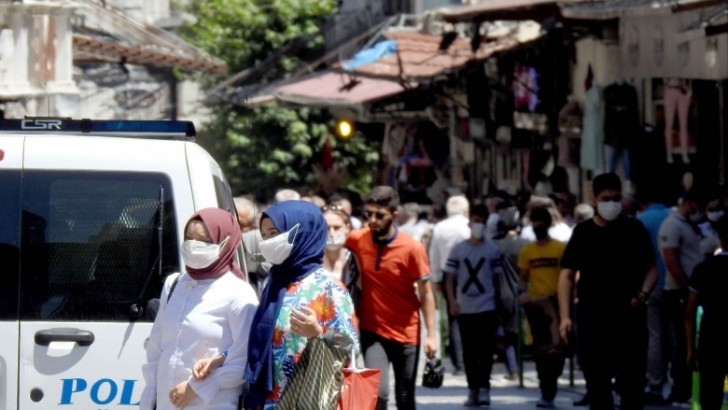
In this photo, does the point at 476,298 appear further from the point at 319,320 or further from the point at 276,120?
the point at 276,120

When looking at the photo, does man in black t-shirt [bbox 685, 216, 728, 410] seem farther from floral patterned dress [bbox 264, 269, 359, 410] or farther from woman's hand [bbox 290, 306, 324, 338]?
woman's hand [bbox 290, 306, 324, 338]

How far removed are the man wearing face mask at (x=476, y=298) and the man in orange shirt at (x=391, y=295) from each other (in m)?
3.13

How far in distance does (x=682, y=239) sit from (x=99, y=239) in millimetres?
7215

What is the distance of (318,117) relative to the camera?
34781 millimetres

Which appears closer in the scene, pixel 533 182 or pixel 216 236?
pixel 216 236

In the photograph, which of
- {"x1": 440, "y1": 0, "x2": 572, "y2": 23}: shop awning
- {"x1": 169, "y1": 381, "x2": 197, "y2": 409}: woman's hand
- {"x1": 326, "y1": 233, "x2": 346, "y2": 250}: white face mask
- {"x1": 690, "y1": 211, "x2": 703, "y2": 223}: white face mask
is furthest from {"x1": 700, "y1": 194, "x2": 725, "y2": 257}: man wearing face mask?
{"x1": 169, "y1": 381, "x2": 197, "y2": 409}: woman's hand

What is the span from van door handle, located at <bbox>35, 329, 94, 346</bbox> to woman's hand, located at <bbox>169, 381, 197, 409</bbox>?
70cm

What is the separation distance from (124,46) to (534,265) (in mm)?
8831

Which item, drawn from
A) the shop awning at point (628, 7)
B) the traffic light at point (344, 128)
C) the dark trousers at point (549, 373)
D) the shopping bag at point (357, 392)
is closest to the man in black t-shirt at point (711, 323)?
the shop awning at point (628, 7)

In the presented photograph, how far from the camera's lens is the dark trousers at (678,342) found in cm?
1348

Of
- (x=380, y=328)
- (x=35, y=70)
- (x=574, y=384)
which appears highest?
(x=35, y=70)

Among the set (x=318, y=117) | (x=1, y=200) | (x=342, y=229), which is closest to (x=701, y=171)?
(x=342, y=229)

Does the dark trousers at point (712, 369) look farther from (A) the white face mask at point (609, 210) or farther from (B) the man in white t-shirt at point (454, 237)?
(B) the man in white t-shirt at point (454, 237)

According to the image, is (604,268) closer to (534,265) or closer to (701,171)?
(534,265)
